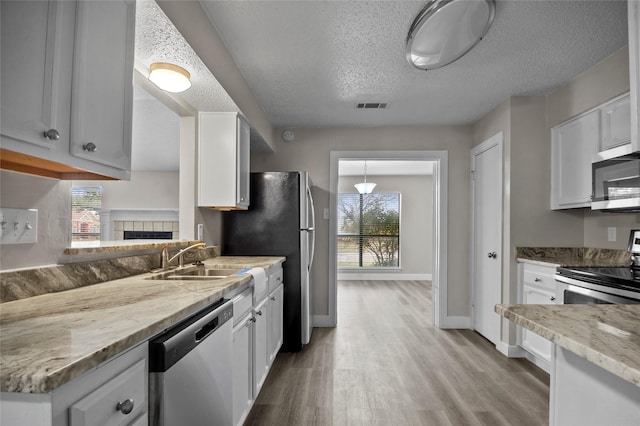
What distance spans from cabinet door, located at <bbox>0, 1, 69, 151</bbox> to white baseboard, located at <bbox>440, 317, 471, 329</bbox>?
3998 mm

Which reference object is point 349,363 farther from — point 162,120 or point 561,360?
point 162,120

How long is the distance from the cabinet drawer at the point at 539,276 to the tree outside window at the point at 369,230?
15.3 ft

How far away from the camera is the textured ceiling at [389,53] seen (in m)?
1.92

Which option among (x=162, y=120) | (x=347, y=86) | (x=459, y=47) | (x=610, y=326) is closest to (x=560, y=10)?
(x=459, y=47)

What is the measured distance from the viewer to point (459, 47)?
6.81 ft

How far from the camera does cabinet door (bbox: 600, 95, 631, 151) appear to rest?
2.35 meters

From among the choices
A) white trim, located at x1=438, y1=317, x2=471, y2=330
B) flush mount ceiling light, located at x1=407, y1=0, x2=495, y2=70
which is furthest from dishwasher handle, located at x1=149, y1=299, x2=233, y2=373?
white trim, located at x1=438, y1=317, x2=471, y2=330

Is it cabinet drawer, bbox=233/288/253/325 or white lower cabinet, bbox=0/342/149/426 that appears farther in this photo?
cabinet drawer, bbox=233/288/253/325

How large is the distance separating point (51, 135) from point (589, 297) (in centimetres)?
283

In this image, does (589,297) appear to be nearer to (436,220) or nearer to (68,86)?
(436,220)

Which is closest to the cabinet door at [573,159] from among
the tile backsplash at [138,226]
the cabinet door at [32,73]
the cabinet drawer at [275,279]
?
the cabinet drawer at [275,279]

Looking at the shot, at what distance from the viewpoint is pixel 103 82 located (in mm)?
1175

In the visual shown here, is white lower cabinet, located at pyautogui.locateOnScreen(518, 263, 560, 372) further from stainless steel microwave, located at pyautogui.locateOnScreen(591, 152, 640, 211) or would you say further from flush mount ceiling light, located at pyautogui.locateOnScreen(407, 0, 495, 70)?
flush mount ceiling light, located at pyautogui.locateOnScreen(407, 0, 495, 70)

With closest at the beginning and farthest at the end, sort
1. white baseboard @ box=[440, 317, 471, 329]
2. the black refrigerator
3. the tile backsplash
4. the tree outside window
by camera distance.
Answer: the black refrigerator
white baseboard @ box=[440, 317, 471, 329]
the tile backsplash
the tree outside window
